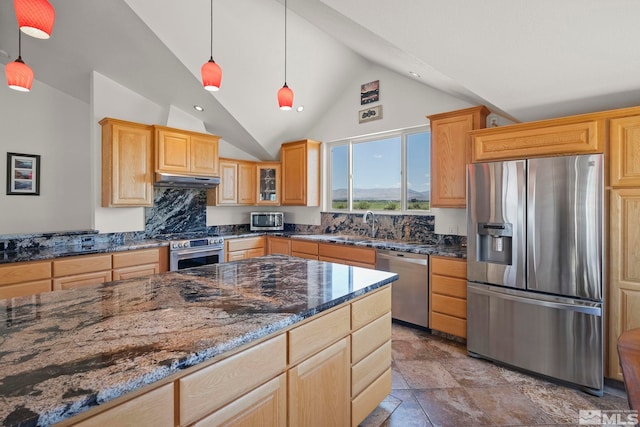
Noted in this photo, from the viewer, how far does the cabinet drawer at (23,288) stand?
8.97 feet

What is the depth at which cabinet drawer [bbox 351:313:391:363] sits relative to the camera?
5.82 feet

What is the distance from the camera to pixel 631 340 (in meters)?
1.04

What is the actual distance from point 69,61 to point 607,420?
6001 millimetres

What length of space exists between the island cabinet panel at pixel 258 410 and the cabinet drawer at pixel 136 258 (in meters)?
2.95

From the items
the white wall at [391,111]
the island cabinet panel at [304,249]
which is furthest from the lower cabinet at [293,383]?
the island cabinet panel at [304,249]

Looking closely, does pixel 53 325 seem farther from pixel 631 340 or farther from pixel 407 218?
pixel 407 218

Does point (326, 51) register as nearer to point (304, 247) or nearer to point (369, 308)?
point (304, 247)

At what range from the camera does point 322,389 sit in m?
1.51

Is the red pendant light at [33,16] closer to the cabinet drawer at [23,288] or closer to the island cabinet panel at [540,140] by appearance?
the cabinet drawer at [23,288]

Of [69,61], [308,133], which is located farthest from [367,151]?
[69,61]

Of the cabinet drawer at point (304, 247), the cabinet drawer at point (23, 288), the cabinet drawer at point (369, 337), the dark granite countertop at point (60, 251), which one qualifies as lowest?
the cabinet drawer at point (369, 337)

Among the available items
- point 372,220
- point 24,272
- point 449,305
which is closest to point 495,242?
point 449,305

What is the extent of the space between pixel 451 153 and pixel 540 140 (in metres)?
0.95

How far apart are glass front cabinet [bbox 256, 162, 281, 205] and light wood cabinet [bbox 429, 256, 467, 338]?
2965mm
